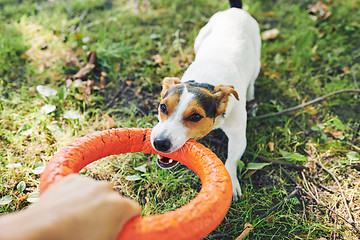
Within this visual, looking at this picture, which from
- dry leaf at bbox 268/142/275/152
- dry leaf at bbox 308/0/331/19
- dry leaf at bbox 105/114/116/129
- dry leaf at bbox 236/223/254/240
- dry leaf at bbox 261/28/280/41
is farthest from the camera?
dry leaf at bbox 308/0/331/19

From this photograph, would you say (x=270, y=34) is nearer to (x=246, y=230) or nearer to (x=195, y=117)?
(x=195, y=117)

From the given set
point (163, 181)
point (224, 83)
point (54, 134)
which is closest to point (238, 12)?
point (224, 83)

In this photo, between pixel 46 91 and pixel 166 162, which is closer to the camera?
pixel 166 162

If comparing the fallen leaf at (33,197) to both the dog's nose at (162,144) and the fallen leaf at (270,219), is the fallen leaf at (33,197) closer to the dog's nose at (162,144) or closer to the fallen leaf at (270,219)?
the dog's nose at (162,144)

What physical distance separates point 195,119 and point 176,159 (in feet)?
1.56

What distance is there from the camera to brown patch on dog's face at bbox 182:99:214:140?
2.87 m

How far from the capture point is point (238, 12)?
4.59 metres

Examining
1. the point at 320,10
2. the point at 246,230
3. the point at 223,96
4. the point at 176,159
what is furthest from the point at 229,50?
the point at 320,10

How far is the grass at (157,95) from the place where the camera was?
3268 millimetres

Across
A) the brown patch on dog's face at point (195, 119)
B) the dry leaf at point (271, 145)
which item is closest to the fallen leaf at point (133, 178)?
the brown patch on dog's face at point (195, 119)

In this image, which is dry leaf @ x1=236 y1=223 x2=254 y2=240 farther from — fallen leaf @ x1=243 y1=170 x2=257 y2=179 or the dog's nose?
the dog's nose

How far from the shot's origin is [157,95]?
458 centimetres

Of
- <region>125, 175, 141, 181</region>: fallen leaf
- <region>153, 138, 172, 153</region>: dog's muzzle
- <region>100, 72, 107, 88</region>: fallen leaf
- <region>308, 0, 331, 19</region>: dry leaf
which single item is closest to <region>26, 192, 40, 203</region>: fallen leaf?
<region>125, 175, 141, 181</region>: fallen leaf

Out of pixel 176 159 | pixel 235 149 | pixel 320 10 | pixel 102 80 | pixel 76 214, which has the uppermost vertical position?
pixel 76 214
